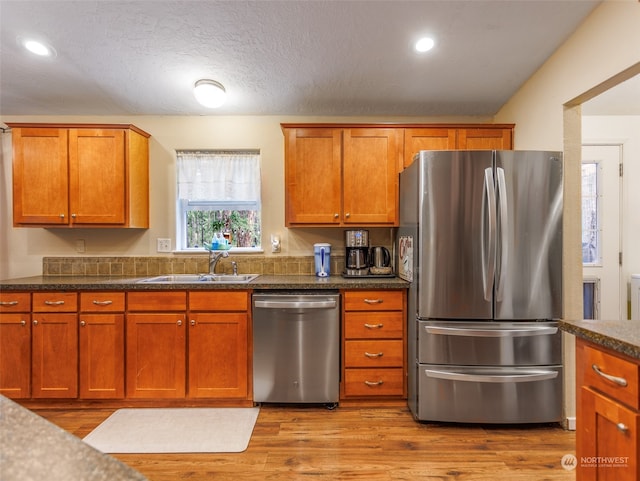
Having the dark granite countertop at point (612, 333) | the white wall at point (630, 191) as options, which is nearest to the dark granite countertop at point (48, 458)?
the dark granite countertop at point (612, 333)

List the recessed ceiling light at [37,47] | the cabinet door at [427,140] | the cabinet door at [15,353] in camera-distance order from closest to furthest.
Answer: the recessed ceiling light at [37,47] → the cabinet door at [15,353] → the cabinet door at [427,140]

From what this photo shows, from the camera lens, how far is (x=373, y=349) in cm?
247

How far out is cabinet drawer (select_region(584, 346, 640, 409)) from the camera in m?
1.04

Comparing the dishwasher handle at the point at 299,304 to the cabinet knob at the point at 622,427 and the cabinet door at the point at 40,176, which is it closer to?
the cabinet knob at the point at 622,427

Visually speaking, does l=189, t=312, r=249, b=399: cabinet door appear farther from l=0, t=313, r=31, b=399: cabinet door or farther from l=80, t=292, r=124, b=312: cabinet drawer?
l=0, t=313, r=31, b=399: cabinet door

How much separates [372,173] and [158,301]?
2.01 metres

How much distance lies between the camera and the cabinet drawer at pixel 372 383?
2.46 metres

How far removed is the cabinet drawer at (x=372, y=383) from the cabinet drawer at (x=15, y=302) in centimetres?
245

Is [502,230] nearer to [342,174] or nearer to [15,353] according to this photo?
[342,174]

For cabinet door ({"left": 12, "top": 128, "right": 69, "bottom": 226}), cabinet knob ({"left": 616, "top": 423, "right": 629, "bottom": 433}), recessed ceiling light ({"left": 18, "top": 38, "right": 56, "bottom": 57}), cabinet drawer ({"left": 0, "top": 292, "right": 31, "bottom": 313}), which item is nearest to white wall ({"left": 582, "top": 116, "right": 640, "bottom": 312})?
cabinet knob ({"left": 616, "top": 423, "right": 629, "bottom": 433})

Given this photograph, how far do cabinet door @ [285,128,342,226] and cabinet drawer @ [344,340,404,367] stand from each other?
1.06 metres

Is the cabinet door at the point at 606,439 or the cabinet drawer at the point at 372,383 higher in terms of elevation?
the cabinet door at the point at 606,439

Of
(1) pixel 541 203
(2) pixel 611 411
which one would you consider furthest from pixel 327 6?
(2) pixel 611 411

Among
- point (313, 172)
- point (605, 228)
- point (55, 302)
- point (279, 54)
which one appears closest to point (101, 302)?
point (55, 302)
